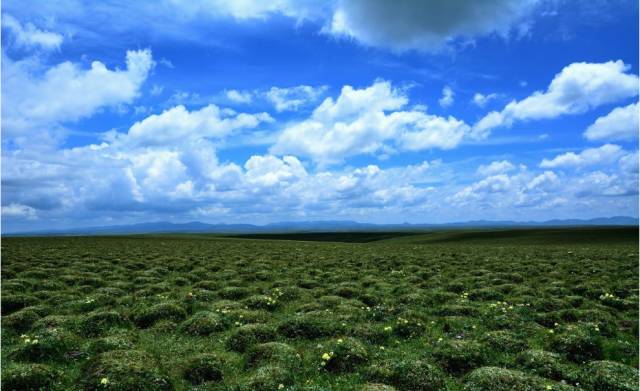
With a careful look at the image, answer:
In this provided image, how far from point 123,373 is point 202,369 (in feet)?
7.19

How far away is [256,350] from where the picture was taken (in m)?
14.2

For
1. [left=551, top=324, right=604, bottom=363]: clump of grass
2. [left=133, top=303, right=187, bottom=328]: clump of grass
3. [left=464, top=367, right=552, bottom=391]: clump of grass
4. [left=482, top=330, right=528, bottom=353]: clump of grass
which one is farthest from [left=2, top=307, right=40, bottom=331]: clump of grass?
[left=551, top=324, right=604, bottom=363]: clump of grass

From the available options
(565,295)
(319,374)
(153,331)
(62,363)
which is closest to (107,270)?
(153,331)

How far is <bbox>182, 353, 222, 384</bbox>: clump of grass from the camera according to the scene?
491 inches

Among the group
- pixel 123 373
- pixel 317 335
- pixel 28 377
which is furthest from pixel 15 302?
pixel 317 335

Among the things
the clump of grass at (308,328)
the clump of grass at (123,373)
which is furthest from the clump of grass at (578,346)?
the clump of grass at (123,373)

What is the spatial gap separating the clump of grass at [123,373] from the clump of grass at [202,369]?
728 mm

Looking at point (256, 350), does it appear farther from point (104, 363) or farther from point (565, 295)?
point (565, 295)

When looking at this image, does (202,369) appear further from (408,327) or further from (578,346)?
(578,346)

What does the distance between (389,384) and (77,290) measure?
20619 mm

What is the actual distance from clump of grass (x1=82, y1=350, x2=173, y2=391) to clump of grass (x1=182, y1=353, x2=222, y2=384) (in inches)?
28.7

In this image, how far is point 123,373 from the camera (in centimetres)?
1174

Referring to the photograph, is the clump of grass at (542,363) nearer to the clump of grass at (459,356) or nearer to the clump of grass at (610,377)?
the clump of grass at (610,377)

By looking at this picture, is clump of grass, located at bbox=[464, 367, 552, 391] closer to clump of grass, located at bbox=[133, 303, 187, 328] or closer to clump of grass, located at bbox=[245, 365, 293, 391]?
clump of grass, located at bbox=[245, 365, 293, 391]
